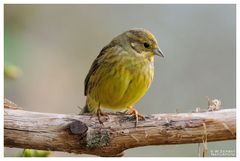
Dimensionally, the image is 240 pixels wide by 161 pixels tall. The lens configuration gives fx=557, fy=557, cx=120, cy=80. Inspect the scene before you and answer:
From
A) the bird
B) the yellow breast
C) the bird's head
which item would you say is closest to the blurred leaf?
the bird

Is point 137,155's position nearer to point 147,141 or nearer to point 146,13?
point 147,141

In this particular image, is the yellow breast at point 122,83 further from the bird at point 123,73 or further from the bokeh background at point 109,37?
the bokeh background at point 109,37

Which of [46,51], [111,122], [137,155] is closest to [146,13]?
[46,51]

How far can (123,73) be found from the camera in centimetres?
422

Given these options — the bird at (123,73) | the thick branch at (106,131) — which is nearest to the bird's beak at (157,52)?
the bird at (123,73)

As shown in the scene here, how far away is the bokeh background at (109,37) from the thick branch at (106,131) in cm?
144

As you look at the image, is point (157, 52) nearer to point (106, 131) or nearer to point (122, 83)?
point (122, 83)

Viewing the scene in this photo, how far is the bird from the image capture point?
4188 mm

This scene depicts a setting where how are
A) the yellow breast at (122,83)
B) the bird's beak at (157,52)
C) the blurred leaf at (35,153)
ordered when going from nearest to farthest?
the blurred leaf at (35,153), the yellow breast at (122,83), the bird's beak at (157,52)

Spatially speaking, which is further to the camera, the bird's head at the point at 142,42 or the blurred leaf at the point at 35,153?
the bird's head at the point at 142,42

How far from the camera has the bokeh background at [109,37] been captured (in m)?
5.61

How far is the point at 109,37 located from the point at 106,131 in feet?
8.53

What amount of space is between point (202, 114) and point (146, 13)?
2423mm

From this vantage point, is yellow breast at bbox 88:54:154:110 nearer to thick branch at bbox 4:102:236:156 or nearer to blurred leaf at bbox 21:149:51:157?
thick branch at bbox 4:102:236:156
